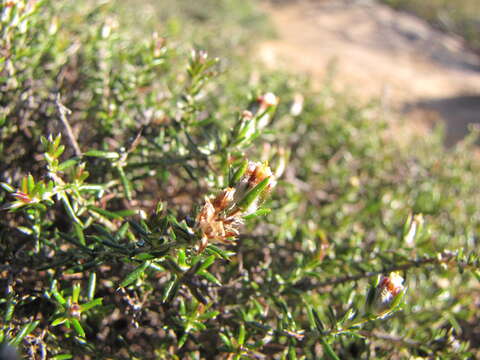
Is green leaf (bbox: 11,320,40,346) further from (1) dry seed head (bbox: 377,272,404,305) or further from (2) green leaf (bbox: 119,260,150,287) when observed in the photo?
(1) dry seed head (bbox: 377,272,404,305)

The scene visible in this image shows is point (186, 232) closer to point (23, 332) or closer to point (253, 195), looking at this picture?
point (253, 195)

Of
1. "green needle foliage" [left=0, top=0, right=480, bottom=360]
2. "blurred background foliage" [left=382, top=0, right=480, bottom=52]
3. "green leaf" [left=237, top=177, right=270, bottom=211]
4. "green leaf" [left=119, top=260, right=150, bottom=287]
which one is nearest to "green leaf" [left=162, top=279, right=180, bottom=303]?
"green needle foliage" [left=0, top=0, right=480, bottom=360]

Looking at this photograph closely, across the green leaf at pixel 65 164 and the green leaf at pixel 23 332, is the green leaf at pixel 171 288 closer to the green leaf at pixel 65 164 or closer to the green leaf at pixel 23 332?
the green leaf at pixel 23 332

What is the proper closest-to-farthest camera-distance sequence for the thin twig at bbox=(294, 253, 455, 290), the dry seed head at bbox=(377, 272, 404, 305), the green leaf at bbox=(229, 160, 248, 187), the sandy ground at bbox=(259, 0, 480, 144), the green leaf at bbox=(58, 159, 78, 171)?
1. the green leaf at bbox=(229, 160, 248, 187)
2. the dry seed head at bbox=(377, 272, 404, 305)
3. the green leaf at bbox=(58, 159, 78, 171)
4. the thin twig at bbox=(294, 253, 455, 290)
5. the sandy ground at bbox=(259, 0, 480, 144)

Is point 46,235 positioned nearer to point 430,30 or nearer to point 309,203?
point 309,203

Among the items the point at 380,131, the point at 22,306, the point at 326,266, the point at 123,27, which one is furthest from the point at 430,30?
the point at 22,306

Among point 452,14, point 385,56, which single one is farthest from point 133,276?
point 452,14
